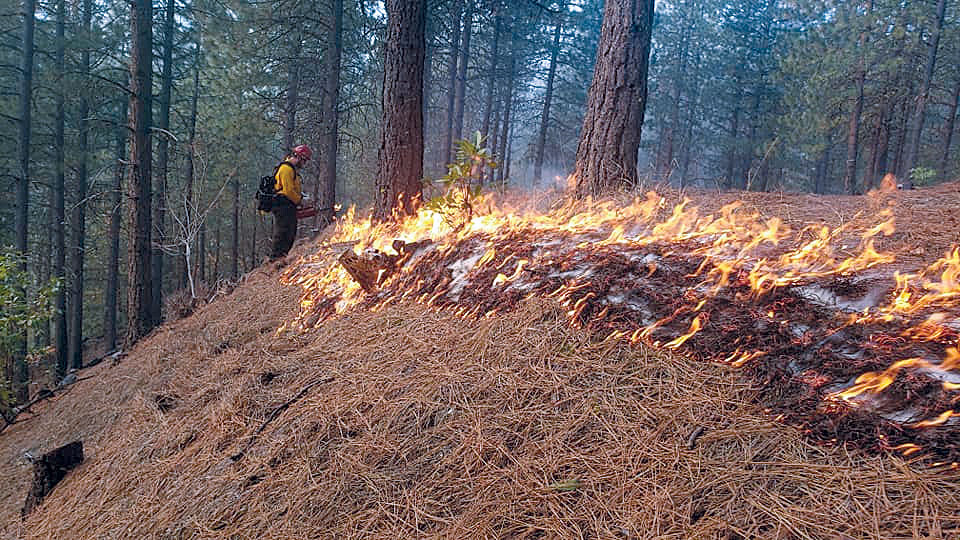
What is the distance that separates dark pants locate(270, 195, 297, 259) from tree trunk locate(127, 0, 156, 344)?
2.25 m

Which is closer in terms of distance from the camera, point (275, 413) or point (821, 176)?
point (275, 413)

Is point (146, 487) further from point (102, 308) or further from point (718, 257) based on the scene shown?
point (102, 308)

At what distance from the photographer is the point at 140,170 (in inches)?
345

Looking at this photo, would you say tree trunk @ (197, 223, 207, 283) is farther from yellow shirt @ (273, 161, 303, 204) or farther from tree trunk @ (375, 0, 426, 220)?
tree trunk @ (375, 0, 426, 220)

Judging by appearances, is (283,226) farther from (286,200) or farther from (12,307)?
(12,307)

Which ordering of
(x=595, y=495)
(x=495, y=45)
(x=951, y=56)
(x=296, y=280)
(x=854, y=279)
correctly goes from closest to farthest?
(x=595, y=495)
(x=854, y=279)
(x=296, y=280)
(x=951, y=56)
(x=495, y=45)

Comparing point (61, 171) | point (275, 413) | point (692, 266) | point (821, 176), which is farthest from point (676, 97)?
point (275, 413)

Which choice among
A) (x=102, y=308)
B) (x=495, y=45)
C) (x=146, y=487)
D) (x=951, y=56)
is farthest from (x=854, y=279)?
(x=102, y=308)

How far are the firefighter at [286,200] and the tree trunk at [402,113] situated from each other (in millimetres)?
2075

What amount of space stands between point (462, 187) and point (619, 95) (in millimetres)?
2318

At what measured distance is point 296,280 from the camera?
274 inches

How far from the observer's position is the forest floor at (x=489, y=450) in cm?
181

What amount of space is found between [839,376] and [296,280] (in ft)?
20.6

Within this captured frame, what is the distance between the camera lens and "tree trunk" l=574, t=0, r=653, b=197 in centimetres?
600
